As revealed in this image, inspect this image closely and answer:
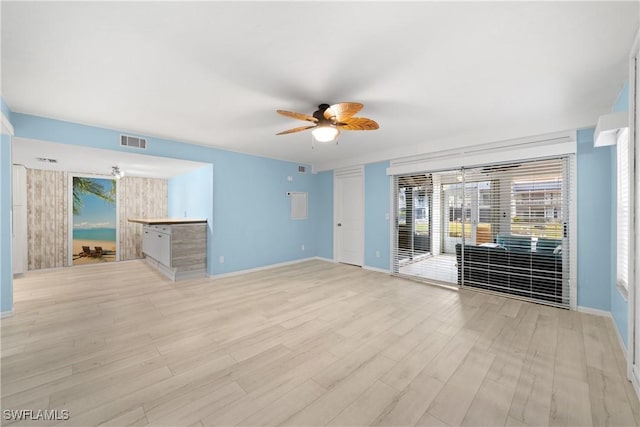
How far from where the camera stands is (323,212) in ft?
21.8

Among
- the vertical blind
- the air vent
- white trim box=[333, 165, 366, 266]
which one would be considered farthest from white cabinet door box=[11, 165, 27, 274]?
the vertical blind

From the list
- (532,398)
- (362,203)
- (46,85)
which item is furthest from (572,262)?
(46,85)

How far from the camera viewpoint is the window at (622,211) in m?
2.57

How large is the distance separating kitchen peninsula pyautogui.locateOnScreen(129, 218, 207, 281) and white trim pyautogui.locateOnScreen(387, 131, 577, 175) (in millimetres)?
4007

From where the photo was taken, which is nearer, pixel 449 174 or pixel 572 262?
pixel 572 262

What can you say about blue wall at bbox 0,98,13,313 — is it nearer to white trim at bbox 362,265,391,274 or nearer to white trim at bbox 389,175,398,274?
white trim at bbox 362,265,391,274

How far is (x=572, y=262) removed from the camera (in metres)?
3.32

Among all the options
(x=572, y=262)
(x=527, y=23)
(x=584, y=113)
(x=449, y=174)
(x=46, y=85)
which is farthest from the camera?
(x=449, y=174)

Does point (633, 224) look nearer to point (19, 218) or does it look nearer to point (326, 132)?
point (326, 132)

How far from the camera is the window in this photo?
2.57 meters

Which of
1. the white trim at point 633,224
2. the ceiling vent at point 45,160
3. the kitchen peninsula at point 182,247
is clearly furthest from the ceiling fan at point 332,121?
the ceiling vent at point 45,160

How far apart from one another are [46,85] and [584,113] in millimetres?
5893

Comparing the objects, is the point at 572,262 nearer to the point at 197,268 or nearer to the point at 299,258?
the point at 299,258

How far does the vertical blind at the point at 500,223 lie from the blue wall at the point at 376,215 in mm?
423
